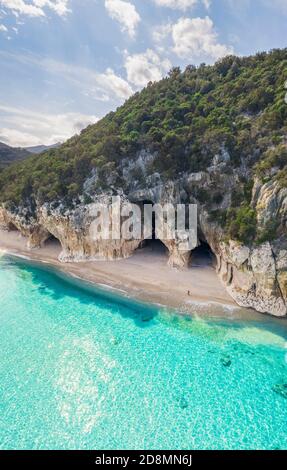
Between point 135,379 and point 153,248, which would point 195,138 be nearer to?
point 153,248

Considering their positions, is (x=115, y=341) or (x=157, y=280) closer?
(x=115, y=341)

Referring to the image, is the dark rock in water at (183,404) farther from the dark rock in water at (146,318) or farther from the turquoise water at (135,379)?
the dark rock in water at (146,318)

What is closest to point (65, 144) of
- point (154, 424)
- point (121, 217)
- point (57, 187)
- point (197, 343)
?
point (57, 187)

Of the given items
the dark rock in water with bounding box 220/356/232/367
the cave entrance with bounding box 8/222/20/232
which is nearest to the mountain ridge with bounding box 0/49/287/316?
the cave entrance with bounding box 8/222/20/232

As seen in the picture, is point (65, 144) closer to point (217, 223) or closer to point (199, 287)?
point (217, 223)

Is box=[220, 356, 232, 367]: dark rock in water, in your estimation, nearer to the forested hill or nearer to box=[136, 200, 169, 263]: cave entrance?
box=[136, 200, 169, 263]: cave entrance

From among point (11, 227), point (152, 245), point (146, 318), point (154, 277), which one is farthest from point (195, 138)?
point (11, 227)
